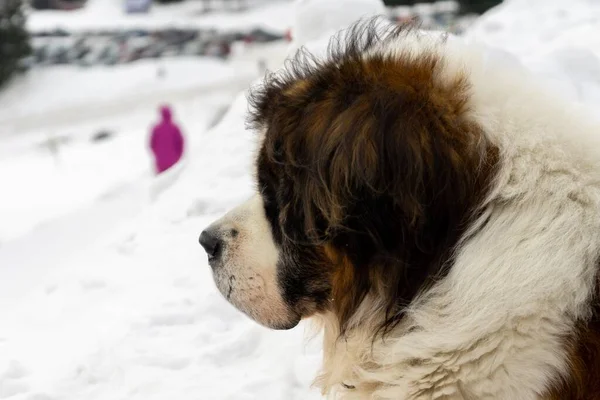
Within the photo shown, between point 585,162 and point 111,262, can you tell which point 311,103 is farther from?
point 111,262

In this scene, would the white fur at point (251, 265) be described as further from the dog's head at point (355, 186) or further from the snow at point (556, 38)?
the snow at point (556, 38)

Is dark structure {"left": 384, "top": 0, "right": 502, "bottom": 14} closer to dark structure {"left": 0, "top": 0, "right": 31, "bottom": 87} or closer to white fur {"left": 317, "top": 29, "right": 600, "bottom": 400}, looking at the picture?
dark structure {"left": 0, "top": 0, "right": 31, "bottom": 87}

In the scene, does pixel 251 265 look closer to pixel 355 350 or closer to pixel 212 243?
pixel 212 243

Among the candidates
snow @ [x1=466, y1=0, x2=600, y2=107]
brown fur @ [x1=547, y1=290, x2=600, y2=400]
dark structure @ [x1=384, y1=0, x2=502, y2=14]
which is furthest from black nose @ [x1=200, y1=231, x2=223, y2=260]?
dark structure @ [x1=384, y1=0, x2=502, y2=14]

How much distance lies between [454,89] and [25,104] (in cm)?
3104

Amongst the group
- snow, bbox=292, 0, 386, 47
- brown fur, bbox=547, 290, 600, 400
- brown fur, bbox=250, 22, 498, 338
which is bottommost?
snow, bbox=292, 0, 386, 47

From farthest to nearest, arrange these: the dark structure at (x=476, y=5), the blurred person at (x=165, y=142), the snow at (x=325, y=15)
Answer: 1. the dark structure at (x=476, y=5)
2. the blurred person at (x=165, y=142)
3. the snow at (x=325, y=15)

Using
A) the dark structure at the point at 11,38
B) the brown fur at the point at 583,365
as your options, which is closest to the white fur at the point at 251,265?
the brown fur at the point at 583,365

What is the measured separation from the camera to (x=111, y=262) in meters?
6.01

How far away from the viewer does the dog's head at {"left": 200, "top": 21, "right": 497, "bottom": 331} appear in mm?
1938

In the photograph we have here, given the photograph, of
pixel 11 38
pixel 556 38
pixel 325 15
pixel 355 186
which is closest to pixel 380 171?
pixel 355 186

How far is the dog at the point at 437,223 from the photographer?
183cm

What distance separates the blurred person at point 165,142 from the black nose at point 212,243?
399 inches

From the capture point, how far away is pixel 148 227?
6703 millimetres
